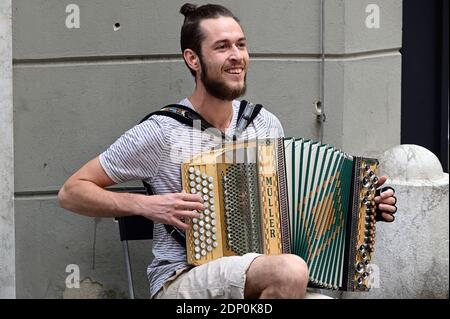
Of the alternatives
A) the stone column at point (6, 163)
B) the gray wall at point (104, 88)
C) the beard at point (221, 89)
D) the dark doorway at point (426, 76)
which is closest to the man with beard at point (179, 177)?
the beard at point (221, 89)

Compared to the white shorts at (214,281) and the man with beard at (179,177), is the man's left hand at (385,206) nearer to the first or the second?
the man with beard at (179,177)

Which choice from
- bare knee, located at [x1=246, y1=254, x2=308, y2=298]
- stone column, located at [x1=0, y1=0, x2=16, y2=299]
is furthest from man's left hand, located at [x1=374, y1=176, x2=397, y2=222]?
stone column, located at [x1=0, y1=0, x2=16, y2=299]

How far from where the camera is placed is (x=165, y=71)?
17.9 ft

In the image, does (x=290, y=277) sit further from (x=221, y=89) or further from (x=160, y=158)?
(x=221, y=89)

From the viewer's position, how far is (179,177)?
4598 millimetres

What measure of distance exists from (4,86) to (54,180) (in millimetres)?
535

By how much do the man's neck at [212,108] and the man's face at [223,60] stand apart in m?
0.04

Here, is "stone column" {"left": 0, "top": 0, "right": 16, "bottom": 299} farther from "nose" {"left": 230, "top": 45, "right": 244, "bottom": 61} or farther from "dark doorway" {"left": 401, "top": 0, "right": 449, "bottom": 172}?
"dark doorway" {"left": 401, "top": 0, "right": 449, "bottom": 172}

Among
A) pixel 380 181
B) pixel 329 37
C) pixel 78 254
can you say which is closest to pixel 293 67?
pixel 329 37

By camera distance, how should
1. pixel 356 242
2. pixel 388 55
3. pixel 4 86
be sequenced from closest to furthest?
pixel 356 242 → pixel 4 86 → pixel 388 55

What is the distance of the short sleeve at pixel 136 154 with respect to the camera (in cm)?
457

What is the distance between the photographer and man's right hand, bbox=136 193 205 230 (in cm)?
430

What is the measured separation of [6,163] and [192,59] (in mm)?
1235
